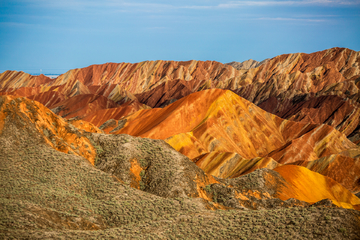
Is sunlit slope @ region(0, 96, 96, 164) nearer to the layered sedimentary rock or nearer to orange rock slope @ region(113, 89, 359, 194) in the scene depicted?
the layered sedimentary rock

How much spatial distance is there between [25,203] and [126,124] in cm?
7388

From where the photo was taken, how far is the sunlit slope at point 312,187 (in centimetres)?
4542

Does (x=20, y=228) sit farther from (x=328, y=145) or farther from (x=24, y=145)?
(x=328, y=145)

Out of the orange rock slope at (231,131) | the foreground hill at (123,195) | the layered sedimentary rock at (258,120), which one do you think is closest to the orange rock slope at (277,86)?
the layered sedimentary rock at (258,120)

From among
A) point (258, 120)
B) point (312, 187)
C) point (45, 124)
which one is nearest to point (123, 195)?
point (45, 124)

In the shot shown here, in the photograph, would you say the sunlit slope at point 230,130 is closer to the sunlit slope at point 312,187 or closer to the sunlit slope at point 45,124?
the sunlit slope at point 312,187

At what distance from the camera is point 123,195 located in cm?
2638

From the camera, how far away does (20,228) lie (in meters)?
17.7

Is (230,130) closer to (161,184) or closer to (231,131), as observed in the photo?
(231,131)

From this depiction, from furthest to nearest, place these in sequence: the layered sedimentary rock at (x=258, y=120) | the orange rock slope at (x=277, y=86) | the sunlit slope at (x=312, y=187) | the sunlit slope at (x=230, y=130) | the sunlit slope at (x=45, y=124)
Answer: the orange rock slope at (x=277, y=86) → the sunlit slope at (x=230, y=130) → the layered sedimentary rock at (x=258, y=120) → the sunlit slope at (x=312, y=187) → the sunlit slope at (x=45, y=124)

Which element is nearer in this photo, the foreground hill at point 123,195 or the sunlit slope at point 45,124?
the foreground hill at point 123,195

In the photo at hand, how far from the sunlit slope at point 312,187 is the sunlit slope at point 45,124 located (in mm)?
24887

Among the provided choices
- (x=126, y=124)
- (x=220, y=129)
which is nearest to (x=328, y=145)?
(x=220, y=129)

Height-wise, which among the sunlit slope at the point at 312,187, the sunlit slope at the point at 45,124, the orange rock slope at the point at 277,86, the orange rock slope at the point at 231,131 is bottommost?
the sunlit slope at the point at 312,187
